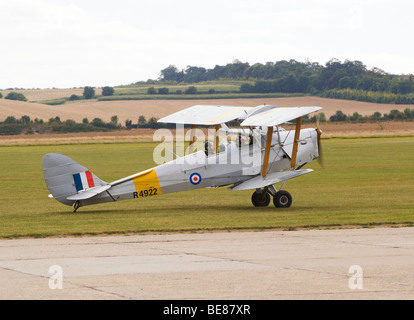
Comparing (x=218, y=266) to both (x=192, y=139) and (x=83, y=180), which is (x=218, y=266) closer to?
(x=83, y=180)

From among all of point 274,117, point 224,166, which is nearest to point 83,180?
point 224,166

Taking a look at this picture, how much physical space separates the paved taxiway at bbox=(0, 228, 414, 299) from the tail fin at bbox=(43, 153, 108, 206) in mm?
4263

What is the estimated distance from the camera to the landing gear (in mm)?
22281

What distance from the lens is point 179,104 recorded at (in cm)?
13862

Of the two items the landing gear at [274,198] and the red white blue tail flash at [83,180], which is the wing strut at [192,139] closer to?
the landing gear at [274,198]

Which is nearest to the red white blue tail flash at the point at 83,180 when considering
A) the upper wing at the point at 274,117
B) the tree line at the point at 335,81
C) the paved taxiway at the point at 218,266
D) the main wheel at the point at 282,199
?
the upper wing at the point at 274,117

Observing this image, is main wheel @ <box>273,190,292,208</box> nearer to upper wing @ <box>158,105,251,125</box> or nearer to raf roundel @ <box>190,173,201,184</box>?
raf roundel @ <box>190,173,201,184</box>

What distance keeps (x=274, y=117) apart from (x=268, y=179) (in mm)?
1685

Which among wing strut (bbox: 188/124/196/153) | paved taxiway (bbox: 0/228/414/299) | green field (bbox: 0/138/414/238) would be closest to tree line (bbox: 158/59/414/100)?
green field (bbox: 0/138/414/238)

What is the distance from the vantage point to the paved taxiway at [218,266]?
36.4ft

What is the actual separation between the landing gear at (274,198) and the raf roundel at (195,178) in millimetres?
1992

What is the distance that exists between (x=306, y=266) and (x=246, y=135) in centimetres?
999

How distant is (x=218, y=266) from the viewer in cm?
1314
